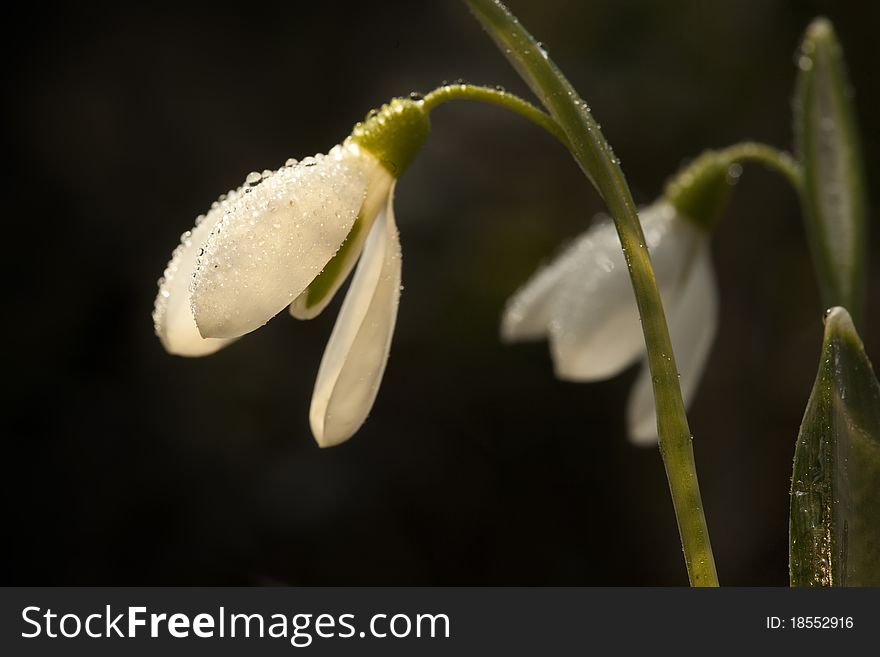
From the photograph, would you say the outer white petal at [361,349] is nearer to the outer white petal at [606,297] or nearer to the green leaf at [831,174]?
the outer white petal at [606,297]

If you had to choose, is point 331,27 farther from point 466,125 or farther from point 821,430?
point 821,430

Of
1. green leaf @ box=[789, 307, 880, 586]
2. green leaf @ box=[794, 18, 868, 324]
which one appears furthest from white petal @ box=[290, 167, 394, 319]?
green leaf @ box=[794, 18, 868, 324]

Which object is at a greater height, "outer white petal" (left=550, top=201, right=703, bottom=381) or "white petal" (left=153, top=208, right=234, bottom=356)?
"outer white petal" (left=550, top=201, right=703, bottom=381)

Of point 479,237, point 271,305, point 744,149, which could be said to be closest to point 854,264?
point 744,149

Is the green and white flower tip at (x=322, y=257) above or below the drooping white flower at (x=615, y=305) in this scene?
below

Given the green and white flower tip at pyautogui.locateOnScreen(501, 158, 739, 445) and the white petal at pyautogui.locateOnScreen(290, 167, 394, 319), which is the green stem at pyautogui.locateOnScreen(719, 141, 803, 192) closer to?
the green and white flower tip at pyautogui.locateOnScreen(501, 158, 739, 445)

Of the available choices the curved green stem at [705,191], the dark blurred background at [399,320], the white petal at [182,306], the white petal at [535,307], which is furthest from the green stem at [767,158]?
the dark blurred background at [399,320]

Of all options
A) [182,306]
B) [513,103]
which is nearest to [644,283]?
[513,103]

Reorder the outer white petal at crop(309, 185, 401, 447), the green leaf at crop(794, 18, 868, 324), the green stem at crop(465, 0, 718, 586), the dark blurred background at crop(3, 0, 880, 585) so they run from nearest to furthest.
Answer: the green stem at crop(465, 0, 718, 586) < the outer white petal at crop(309, 185, 401, 447) < the green leaf at crop(794, 18, 868, 324) < the dark blurred background at crop(3, 0, 880, 585)
